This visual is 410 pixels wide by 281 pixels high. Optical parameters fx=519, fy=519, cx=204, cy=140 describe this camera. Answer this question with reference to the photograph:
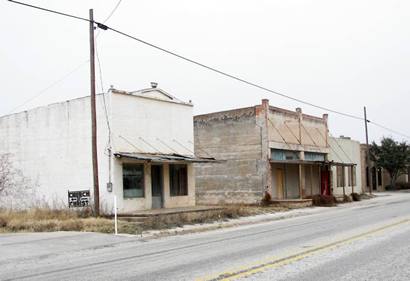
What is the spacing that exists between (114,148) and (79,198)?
2.84 metres

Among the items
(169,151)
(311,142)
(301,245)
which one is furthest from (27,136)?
(311,142)

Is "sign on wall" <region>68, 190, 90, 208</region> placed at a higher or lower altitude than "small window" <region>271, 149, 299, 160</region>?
lower

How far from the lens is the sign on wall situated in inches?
918

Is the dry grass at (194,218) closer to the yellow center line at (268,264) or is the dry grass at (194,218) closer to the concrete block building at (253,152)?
the concrete block building at (253,152)

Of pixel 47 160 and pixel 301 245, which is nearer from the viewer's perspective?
pixel 301 245

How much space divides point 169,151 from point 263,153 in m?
8.97

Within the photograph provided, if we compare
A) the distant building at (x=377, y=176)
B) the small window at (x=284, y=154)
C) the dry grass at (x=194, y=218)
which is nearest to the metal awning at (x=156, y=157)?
the dry grass at (x=194, y=218)

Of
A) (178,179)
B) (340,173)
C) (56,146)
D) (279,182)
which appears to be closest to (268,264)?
(56,146)

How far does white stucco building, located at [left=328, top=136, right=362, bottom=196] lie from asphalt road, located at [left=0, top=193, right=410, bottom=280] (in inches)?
1080

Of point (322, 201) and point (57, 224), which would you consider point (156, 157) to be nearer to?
point (57, 224)

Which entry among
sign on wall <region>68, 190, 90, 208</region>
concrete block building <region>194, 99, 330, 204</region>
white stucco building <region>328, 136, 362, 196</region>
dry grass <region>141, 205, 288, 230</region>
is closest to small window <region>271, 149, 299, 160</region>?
concrete block building <region>194, 99, 330, 204</region>

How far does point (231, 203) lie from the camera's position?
34.8 meters

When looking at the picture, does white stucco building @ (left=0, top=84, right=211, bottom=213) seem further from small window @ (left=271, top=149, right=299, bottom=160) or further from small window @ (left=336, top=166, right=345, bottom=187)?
small window @ (left=336, top=166, right=345, bottom=187)

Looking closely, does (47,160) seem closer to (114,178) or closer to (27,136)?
(27,136)
